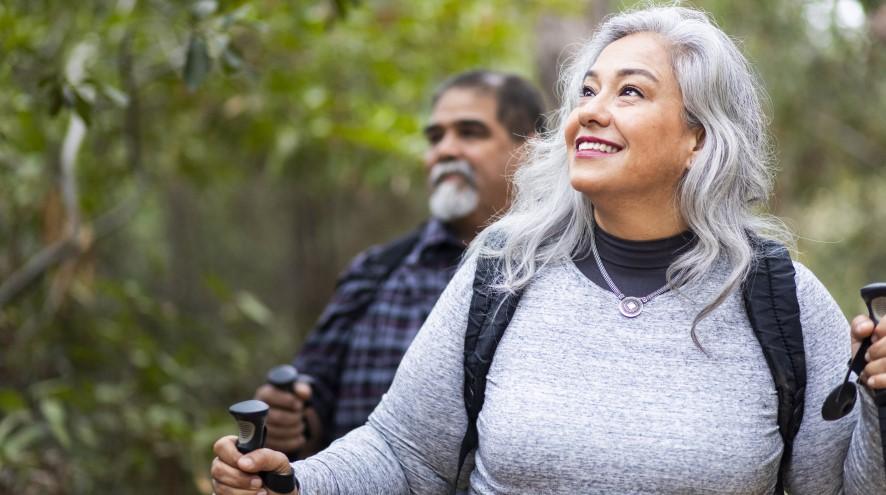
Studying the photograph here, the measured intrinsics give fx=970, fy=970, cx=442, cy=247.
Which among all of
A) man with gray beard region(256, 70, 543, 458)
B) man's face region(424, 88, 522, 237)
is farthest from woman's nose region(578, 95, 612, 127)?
man's face region(424, 88, 522, 237)

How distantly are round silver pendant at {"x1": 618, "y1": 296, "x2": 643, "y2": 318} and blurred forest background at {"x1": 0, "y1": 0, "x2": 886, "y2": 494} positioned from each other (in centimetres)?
142

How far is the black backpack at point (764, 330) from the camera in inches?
76.2

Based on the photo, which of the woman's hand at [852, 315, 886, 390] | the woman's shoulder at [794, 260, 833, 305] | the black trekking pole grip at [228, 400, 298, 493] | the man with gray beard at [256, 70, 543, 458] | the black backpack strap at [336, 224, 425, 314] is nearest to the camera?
the woman's hand at [852, 315, 886, 390]

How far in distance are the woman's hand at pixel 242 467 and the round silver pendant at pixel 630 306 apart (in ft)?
2.49

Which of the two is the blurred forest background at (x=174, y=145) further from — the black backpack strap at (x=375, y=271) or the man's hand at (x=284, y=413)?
the man's hand at (x=284, y=413)

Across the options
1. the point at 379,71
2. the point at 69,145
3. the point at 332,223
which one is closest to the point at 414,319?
the point at 69,145

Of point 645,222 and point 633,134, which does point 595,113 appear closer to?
point 633,134

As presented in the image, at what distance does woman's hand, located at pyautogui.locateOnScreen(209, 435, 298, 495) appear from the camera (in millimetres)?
1871

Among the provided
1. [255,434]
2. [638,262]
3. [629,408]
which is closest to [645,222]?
[638,262]

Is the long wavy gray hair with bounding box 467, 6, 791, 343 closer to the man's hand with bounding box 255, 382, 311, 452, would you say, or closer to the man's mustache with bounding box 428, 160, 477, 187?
the man's hand with bounding box 255, 382, 311, 452

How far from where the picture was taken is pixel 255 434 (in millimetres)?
1888

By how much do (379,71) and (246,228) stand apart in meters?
3.28

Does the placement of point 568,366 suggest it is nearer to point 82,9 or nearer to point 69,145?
point 69,145

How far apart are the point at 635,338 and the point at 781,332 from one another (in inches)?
11.4
